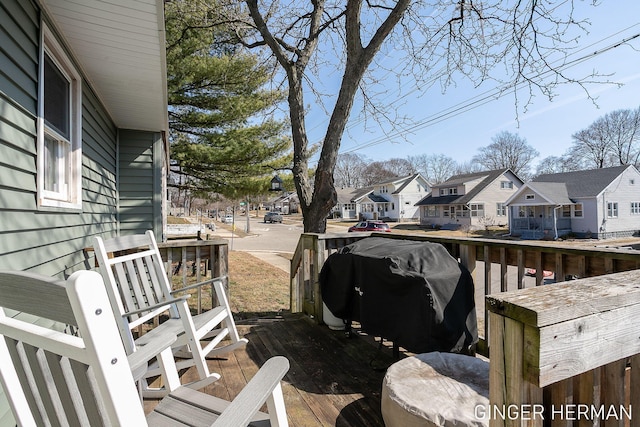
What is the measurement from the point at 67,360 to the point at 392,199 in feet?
126

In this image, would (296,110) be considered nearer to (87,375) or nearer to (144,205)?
(144,205)

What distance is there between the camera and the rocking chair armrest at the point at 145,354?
58.9 inches

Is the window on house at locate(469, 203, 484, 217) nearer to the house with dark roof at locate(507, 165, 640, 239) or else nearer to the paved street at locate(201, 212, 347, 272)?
the house with dark roof at locate(507, 165, 640, 239)

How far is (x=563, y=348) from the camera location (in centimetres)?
75

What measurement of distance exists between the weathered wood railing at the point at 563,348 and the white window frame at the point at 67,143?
2863 mm

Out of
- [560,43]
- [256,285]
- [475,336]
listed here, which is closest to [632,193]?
[560,43]

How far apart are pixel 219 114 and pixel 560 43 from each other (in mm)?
6900

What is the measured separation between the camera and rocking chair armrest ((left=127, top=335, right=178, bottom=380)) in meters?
Answer: 1.50

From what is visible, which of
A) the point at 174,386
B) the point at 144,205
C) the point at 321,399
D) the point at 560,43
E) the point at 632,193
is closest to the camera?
the point at 174,386

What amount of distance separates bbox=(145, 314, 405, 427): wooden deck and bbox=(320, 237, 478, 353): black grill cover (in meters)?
0.37

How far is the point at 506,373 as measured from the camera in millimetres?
767

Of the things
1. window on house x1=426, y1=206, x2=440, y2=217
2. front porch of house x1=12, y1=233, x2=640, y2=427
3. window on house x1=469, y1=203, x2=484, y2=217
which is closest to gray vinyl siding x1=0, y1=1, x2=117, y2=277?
front porch of house x1=12, y1=233, x2=640, y2=427

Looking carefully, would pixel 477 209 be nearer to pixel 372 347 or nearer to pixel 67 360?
pixel 372 347

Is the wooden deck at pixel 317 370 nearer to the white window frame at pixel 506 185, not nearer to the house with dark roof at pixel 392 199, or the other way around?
the white window frame at pixel 506 185
